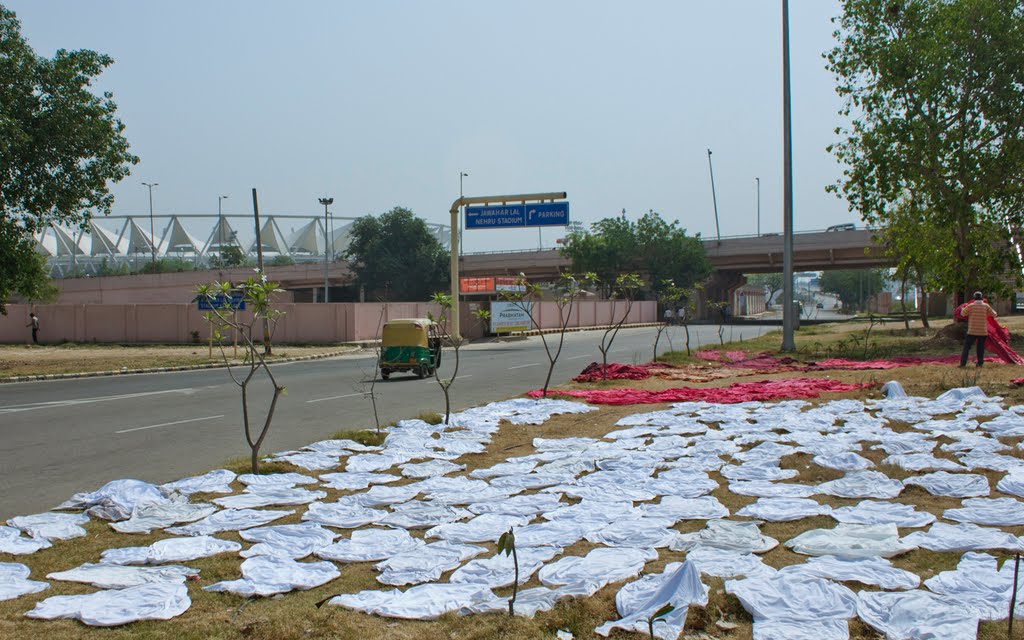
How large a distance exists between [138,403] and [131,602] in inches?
507

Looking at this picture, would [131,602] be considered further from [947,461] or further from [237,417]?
[237,417]

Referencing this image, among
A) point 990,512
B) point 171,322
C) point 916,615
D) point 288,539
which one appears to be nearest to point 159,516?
point 288,539

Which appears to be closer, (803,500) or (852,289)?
(803,500)

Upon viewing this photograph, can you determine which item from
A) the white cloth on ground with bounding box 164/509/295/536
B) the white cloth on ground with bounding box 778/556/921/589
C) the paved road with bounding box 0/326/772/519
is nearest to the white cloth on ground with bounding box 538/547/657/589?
the white cloth on ground with bounding box 778/556/921/589

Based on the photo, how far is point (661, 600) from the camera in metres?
4.35

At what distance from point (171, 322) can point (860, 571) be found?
42.1m

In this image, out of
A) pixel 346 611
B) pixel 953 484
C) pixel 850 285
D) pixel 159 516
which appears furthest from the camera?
pixel 850 285

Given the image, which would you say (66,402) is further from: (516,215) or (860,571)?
(516,215)

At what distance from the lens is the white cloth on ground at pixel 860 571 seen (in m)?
4.64

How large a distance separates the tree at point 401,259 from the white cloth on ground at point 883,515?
6377 centimetres

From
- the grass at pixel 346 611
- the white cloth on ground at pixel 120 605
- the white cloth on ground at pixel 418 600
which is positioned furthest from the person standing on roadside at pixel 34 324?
the white cloth on ground at pixel 418 600

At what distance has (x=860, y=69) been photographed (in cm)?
2581

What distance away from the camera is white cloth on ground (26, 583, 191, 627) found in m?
4.44

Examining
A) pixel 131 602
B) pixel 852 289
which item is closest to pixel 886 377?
pixel 131 602
